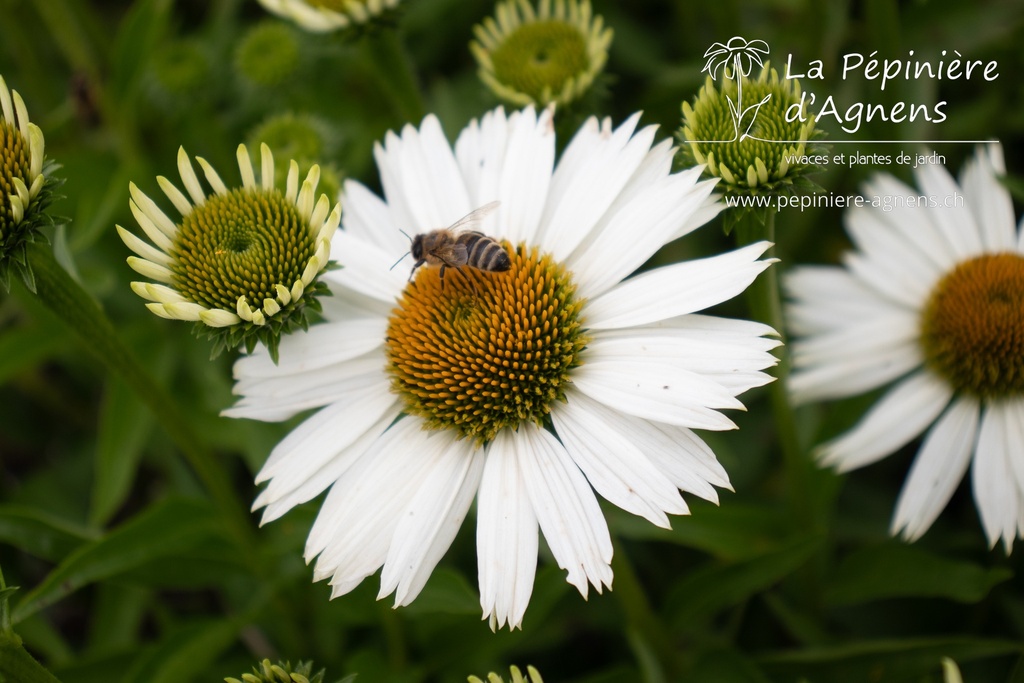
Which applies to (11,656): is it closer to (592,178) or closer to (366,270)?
(366,270)

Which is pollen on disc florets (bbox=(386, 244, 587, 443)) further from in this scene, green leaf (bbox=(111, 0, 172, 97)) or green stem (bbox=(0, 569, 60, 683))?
green leaf (bbox=(111, 0, 172, 97))

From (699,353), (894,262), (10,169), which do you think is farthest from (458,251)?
(894,262)

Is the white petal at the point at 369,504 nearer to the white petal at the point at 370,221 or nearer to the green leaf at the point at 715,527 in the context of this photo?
the white petal at the point at 370,221

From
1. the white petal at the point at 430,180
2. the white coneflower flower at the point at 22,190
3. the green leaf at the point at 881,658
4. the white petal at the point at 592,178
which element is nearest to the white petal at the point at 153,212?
the white coneflower flower at the point at 22,190

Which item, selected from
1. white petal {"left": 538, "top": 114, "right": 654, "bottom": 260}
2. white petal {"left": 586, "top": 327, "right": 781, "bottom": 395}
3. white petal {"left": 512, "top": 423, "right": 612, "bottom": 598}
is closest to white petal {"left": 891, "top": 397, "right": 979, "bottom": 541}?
white petal {"left": 586, "top": 327, "right": 781, "bottom": 395}

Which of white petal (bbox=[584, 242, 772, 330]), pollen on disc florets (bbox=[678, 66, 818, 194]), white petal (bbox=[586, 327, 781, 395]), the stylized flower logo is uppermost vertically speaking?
the stylized flower logo

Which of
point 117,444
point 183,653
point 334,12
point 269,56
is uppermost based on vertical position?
point 269,56

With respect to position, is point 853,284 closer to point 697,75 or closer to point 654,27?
point 697,75
